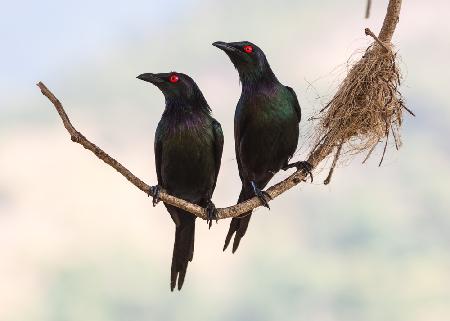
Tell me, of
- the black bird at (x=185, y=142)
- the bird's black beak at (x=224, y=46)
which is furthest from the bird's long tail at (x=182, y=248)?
the bird's black beak at (x=224, y=46)

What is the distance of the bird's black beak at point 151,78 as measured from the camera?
639 cm

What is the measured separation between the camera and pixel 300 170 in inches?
249

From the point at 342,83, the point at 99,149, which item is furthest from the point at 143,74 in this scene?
the point at 342,83

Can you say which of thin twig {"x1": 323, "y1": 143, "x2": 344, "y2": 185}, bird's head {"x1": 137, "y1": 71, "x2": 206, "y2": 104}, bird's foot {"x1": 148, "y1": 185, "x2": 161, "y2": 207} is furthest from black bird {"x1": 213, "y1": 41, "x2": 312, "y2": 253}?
bird's foot {"x1": 148, "y1": 185, "x2": 161, "y2": 207}

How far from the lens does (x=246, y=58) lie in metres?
6.50

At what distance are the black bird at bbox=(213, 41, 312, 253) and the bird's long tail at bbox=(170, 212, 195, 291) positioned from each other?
519 mm

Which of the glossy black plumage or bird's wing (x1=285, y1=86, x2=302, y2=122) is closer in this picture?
the glossy black plumage

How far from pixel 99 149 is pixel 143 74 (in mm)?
1208

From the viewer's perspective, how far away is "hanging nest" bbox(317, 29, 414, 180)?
6.27m

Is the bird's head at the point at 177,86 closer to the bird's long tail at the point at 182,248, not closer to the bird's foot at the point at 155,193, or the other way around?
the bird's foot at the point at 155,193

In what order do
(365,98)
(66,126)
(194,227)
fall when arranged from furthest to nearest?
1. (194,227)
2. (365,98)
3. (66,126)

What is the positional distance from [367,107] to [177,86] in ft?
5.38

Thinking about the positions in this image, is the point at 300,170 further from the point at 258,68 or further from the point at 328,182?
the point at 258,68

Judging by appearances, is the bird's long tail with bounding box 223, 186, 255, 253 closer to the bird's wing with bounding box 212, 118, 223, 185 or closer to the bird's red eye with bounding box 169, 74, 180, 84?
the bird's wing with bounding box 212, 118, 223, 185
